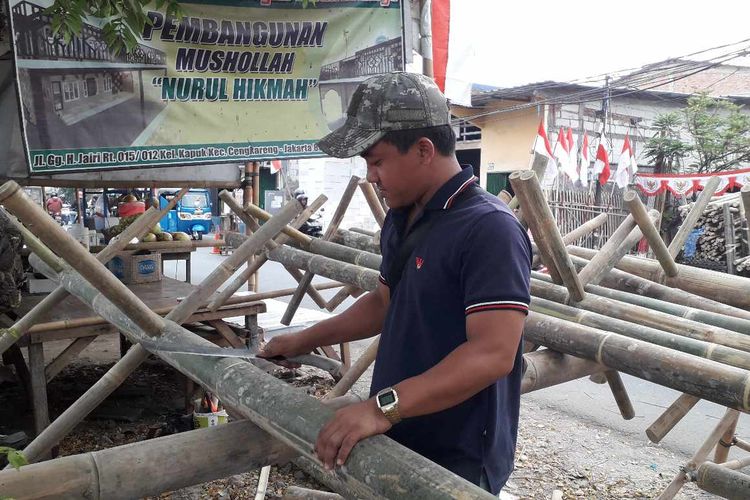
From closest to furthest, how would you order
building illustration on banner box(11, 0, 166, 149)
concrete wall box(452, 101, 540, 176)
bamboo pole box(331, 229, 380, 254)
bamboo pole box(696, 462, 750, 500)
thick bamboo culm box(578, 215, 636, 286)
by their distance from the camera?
bamboo pole box(696, 462, 750, 500), thick bamboo culm box(578, 215, 636, 286), building illustration on banner box(11, 0, 166, 149), bamboo pole box(331, 229, 380, 254), concrete wall box(452, 101, 540, 176)

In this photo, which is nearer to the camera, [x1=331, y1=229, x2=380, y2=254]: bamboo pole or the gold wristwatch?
the gold wristwatch

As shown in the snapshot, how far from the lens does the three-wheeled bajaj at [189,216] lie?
1922cm

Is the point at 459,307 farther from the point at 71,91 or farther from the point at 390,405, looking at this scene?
the point at 71,91

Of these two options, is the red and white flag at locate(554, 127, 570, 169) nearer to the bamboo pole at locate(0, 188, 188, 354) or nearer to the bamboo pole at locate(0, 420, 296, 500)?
the bamboo pole at locate(0, 188, 188, 354)

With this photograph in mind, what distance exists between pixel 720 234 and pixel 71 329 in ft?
38.0

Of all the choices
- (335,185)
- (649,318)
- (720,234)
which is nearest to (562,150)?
(720,234)

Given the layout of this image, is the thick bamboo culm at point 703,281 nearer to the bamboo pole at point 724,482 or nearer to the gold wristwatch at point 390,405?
the bamboo pole at point 724,482

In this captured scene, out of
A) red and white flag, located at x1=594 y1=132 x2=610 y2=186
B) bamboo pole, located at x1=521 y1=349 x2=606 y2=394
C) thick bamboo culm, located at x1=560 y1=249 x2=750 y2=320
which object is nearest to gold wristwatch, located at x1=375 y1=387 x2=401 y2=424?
bamboo pole, located at x1=521 y1=349 x2=606 y2=394

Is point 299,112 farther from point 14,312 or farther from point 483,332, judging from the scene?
point 483,332

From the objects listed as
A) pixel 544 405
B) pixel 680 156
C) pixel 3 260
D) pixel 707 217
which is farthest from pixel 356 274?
pixel 680 156

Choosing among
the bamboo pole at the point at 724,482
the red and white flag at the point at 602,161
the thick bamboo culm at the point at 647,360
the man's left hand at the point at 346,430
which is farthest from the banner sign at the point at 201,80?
the red and white flag at the point at 602,161

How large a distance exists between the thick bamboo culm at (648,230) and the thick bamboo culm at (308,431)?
6.93 ft

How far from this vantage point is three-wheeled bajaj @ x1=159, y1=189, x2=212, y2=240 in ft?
63.1

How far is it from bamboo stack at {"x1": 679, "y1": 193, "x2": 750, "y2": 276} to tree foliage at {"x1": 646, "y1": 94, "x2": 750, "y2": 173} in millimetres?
3272
